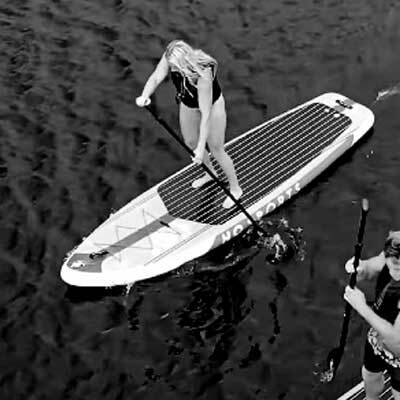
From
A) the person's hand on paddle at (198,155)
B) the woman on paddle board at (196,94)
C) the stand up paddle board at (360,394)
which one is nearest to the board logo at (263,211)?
the woman on paddle board at (196,94)

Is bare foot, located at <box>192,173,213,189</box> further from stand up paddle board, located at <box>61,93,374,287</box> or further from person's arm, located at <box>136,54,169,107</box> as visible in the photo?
person's arm, located at <box>136,54,169,107</box>

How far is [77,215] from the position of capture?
492 inches

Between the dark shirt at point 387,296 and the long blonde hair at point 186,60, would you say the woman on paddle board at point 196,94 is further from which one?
the dark shirt at point 387,296

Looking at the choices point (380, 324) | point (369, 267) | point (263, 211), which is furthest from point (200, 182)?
point (380, 324)

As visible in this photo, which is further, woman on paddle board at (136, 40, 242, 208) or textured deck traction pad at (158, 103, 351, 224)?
textured deck traction pad at (158, 103, 351, 224)

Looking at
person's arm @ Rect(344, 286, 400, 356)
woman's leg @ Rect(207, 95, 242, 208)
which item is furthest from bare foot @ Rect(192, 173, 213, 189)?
person's arm @ Rect(344, 286, 400, 356)

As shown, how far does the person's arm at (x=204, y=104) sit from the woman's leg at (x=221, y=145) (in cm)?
32

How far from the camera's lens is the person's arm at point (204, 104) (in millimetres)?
Result: 10344

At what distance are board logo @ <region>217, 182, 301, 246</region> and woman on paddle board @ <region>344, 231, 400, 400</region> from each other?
4227 mm

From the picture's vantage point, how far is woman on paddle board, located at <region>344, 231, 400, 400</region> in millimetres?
6863

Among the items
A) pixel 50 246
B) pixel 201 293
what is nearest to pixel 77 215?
pixel 50 246

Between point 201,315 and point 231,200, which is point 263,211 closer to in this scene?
point 231,200

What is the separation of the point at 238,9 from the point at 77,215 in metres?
6.88

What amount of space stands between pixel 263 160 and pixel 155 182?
6.00 feet
